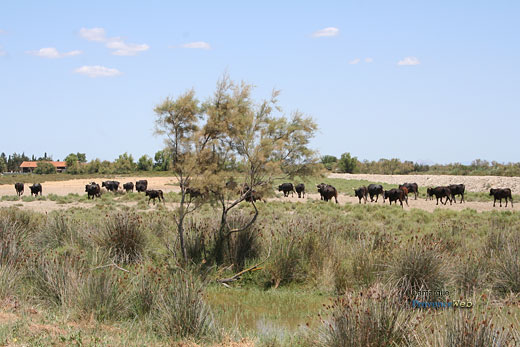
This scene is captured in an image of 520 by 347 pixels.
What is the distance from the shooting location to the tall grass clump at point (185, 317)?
741cm

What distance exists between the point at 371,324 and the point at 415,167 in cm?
10883

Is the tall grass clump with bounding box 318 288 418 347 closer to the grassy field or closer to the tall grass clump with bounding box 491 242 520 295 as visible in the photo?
the grassy field

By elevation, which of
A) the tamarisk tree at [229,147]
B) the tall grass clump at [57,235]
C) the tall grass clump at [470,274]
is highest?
the tamarisk tree at [229,147]

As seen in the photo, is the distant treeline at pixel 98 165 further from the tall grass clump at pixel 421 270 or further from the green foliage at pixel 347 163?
the tall grass clump at pixel 421 270

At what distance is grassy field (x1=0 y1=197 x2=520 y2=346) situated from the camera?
652 centimetres

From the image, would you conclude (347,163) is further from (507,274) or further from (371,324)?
(371,324)

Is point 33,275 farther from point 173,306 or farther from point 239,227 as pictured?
point 239,227

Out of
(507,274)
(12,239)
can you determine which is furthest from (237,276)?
(507,274)

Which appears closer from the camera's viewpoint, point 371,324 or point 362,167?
point 371,324

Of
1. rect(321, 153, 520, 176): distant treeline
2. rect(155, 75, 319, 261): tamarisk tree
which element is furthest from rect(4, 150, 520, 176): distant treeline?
rect(155, 75, 319, 261): tamarisk tree

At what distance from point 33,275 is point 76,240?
13.6ft

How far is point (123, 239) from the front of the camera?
13.2 meters

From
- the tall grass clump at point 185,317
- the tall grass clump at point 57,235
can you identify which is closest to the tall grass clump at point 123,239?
the tall grass clump at point 57,235

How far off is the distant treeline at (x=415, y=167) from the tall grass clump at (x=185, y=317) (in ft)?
238
